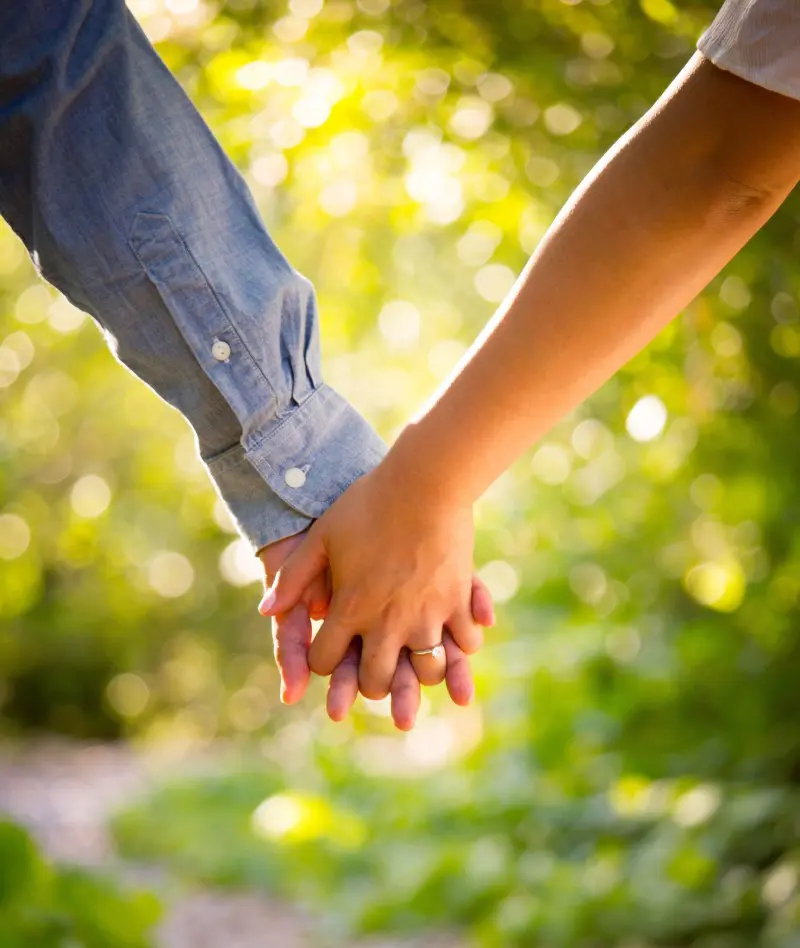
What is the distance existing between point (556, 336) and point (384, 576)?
36cm

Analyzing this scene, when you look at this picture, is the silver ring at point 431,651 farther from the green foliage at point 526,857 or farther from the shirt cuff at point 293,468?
the green foliage at point 526,857

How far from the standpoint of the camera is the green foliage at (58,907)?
1946 mm

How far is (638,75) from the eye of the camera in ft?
5.91

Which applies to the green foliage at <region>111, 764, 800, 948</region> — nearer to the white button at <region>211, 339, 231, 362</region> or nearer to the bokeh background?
the bokeh background

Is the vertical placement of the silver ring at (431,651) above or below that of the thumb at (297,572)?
below

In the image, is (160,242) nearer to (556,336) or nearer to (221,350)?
(221,350)

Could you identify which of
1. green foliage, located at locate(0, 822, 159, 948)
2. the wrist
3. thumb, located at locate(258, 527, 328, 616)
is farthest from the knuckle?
green foliage, located at locate(0, 822, 159, 948)

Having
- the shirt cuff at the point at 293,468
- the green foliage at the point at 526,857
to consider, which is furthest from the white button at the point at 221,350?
the green foliage at the point at 526,857

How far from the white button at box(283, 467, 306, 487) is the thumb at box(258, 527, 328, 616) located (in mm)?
61

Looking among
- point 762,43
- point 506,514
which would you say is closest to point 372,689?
point 762,43

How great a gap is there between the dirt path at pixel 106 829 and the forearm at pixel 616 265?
2239 millimetres

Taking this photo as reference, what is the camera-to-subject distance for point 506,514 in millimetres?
3748

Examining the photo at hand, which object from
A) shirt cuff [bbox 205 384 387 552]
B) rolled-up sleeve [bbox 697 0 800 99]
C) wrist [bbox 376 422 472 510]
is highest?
rolled-up sleeve [bbox 697 0 800 99]

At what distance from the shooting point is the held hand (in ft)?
4.08
